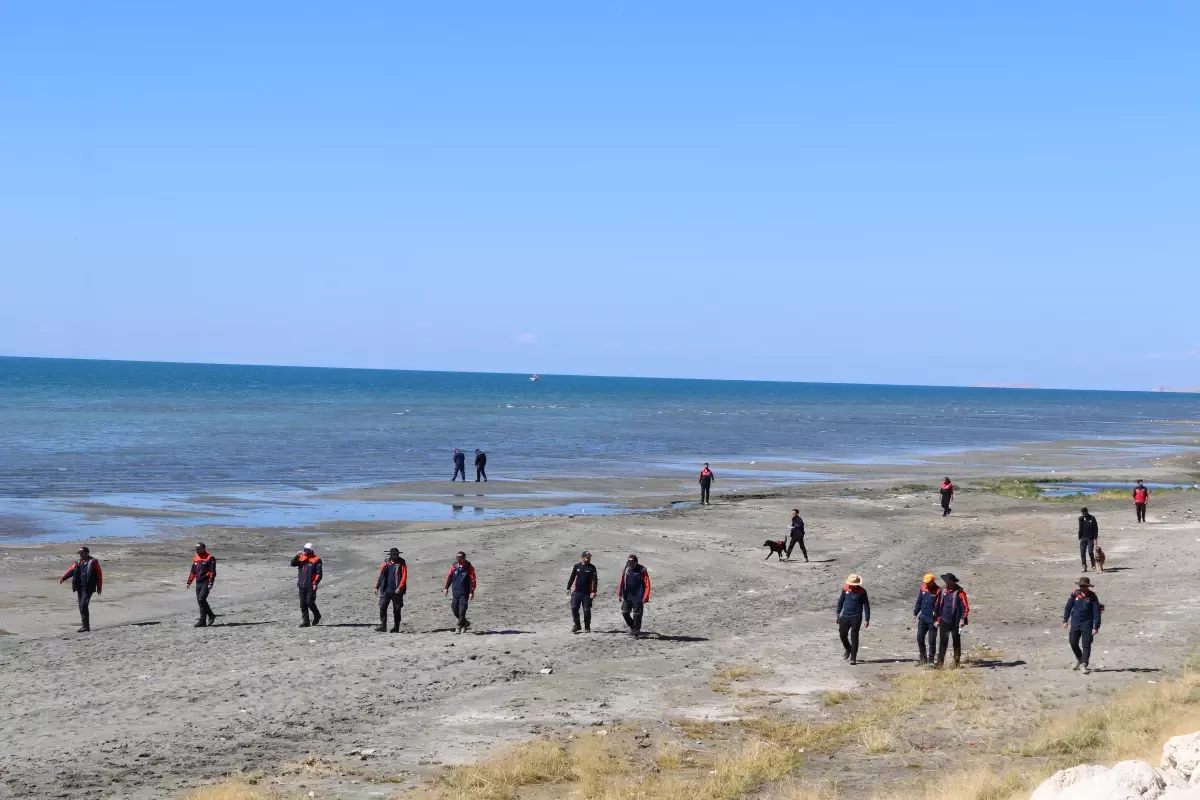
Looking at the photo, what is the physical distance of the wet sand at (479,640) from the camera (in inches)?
596

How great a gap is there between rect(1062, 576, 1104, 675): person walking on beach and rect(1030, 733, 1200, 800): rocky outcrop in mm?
9062

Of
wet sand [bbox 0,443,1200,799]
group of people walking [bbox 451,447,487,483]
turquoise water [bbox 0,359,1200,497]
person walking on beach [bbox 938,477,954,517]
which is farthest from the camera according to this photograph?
turquoise water [bbox 0,359,1200,497]

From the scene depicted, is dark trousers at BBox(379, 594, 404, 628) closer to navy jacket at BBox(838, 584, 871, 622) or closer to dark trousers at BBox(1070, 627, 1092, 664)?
navy jacket at BBox(838, 584, 871, 622)

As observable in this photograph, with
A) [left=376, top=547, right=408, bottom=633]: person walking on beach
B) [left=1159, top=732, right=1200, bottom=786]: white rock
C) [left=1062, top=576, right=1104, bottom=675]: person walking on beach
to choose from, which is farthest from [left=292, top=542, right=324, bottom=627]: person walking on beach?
→ [left=1159, top=732, right=1200, bottom=786]: white rock

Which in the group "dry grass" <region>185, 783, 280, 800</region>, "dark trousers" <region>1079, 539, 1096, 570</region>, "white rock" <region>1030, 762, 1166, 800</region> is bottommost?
"dry grass" <region>185, 783, 280, 800</region>

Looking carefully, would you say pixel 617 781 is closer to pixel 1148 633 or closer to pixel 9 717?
pixel 9 717

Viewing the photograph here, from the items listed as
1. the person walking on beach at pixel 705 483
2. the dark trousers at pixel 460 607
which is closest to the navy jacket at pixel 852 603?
the dark trousers at pixel 460 607

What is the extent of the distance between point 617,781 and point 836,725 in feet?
12.1

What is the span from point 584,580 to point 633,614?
1140 mm

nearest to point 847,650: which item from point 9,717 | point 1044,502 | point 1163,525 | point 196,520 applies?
point 9,717

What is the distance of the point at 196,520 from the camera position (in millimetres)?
40562

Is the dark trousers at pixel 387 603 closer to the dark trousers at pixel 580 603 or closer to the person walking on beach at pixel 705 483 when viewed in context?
the dark trousers at pixel 580 603

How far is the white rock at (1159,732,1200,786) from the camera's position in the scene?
371 inches

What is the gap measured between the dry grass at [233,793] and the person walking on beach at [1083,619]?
1216 cm
